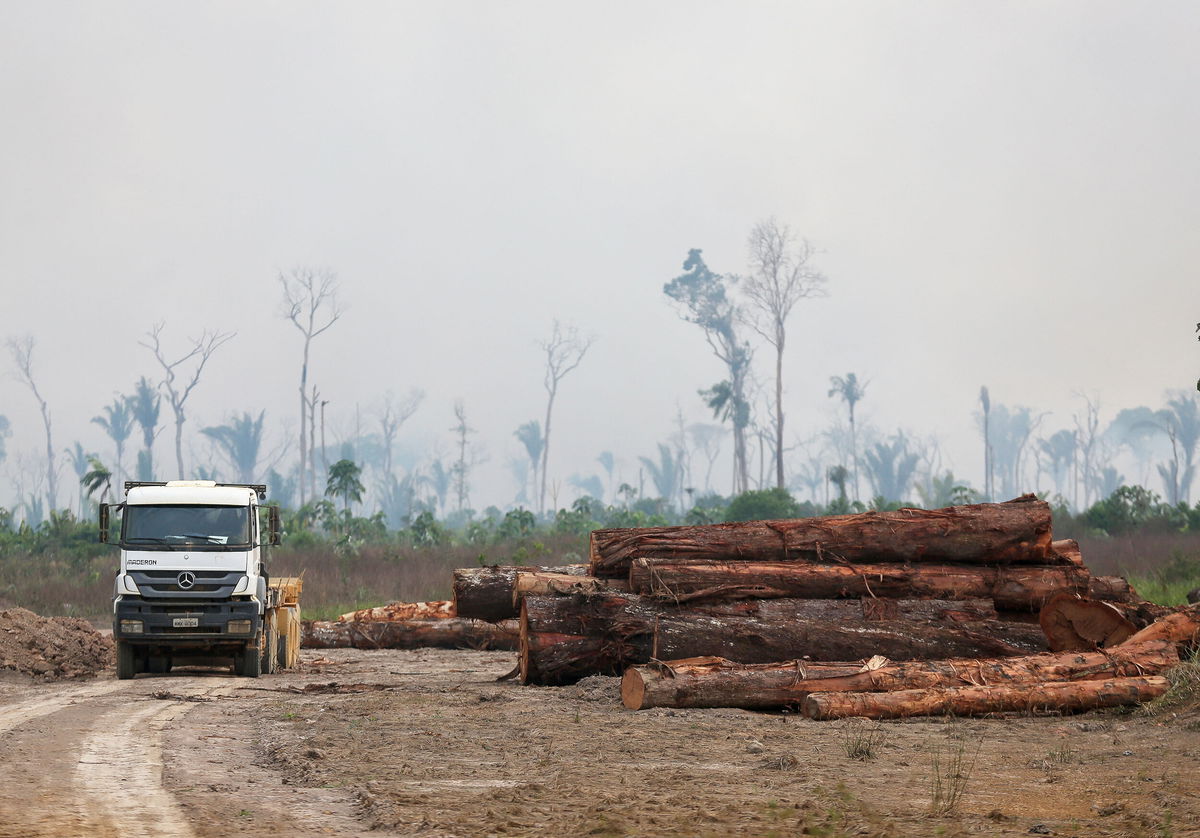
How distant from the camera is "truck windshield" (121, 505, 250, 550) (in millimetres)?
18062

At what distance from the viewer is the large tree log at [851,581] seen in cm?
1464

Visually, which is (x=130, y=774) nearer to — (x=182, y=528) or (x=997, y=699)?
(x=997, y=699)

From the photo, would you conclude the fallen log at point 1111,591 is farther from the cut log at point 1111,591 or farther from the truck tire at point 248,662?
the truck tire at point 248,662

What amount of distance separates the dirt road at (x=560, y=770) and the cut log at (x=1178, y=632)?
81.7 inches

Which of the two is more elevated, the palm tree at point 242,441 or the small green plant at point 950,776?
the palm tree at point 242,441

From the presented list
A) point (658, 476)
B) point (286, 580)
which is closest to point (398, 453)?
point (658, 476)

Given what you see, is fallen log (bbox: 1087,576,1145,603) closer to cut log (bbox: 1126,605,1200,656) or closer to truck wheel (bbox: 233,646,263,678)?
cut log (bbox: 1126,605,1200,656)

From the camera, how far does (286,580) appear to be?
22.4 metres

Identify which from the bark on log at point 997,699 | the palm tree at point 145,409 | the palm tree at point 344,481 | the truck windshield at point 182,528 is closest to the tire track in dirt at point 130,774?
the truck windshield at point 182,528

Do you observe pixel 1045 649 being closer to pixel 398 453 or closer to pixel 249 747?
pixel 249 747

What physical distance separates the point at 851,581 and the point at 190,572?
9.80 m

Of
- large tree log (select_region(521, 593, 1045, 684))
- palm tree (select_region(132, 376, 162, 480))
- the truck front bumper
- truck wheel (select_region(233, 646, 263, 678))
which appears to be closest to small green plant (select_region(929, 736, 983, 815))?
large tree log (select_region(521, 593, 1045, 684))

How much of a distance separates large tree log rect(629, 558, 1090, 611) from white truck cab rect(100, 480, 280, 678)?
22.3 ft

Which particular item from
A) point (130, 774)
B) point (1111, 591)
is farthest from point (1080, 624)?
point (130, 774)
